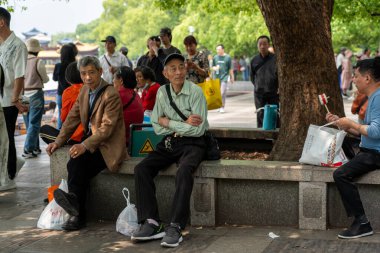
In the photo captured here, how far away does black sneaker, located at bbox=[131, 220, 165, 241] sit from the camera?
6.73 m

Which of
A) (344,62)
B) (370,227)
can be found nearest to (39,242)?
(370,227)

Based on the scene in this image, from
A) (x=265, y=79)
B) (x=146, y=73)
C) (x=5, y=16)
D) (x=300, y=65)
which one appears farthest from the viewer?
(x=265, y=79)

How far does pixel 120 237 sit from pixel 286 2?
2905mm

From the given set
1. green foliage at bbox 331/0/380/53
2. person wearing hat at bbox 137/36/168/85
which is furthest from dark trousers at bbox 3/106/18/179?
green foliage at bbox 331/0/380/53

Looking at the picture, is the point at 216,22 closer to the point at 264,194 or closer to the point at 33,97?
the point at 33,97

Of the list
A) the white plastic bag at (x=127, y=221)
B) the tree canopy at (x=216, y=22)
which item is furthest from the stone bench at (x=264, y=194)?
the tree canopy at (x=216, y=22)

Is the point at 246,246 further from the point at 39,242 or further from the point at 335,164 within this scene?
the point at 39,242

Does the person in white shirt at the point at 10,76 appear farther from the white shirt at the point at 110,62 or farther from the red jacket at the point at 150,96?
the white shirt at the point at 110,62

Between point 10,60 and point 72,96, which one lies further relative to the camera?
point 10,60

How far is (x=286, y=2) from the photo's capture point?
773cm

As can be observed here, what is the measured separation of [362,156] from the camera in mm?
6672

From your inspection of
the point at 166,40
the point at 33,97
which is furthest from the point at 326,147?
the point at 33,97

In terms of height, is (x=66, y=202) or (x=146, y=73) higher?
(x=146, y=73)

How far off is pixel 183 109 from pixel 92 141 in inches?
37.2
